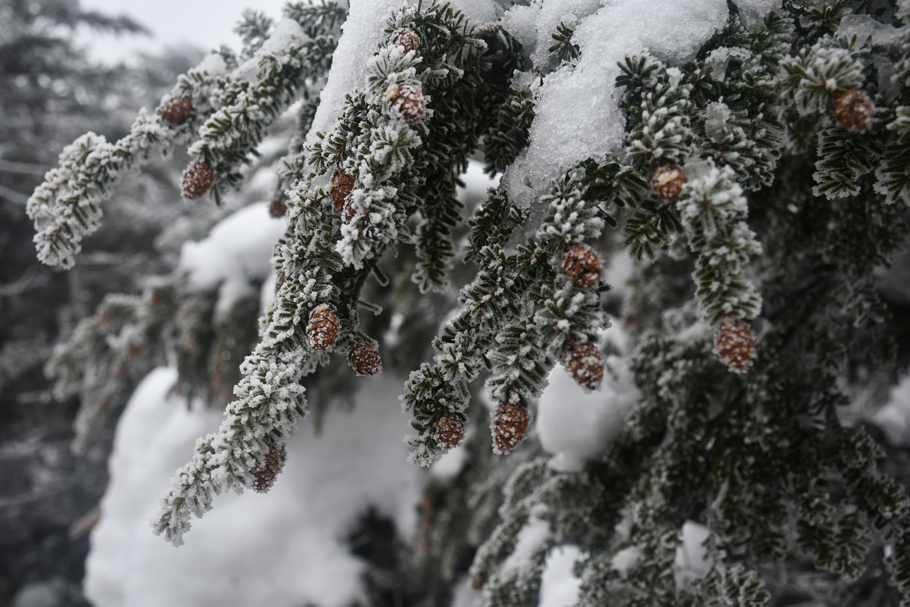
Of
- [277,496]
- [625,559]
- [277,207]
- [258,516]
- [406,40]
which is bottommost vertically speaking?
[625,559]

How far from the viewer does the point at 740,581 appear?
4.13ft

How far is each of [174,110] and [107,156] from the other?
0.58ft

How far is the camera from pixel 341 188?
2.80 ft

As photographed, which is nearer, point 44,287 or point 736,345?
point 736,345

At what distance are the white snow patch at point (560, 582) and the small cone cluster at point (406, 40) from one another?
186 centimetres

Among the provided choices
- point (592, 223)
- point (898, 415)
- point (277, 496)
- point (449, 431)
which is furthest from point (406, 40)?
point (898, 415)

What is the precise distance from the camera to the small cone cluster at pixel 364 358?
864 mm

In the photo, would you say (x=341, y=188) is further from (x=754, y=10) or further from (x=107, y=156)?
(x=754, y=10)

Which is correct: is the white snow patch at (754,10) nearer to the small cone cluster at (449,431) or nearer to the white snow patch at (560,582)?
the small cone cluster at (449,431)

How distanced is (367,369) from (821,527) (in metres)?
1.31

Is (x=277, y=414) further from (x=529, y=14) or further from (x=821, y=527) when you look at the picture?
(x=821, y=527)

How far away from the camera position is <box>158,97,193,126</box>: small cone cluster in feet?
3.82

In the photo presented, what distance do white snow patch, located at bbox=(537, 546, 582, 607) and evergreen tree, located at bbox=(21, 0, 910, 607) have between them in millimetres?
500

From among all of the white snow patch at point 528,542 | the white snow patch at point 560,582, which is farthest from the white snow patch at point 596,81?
the white snow patch at point 560,582
